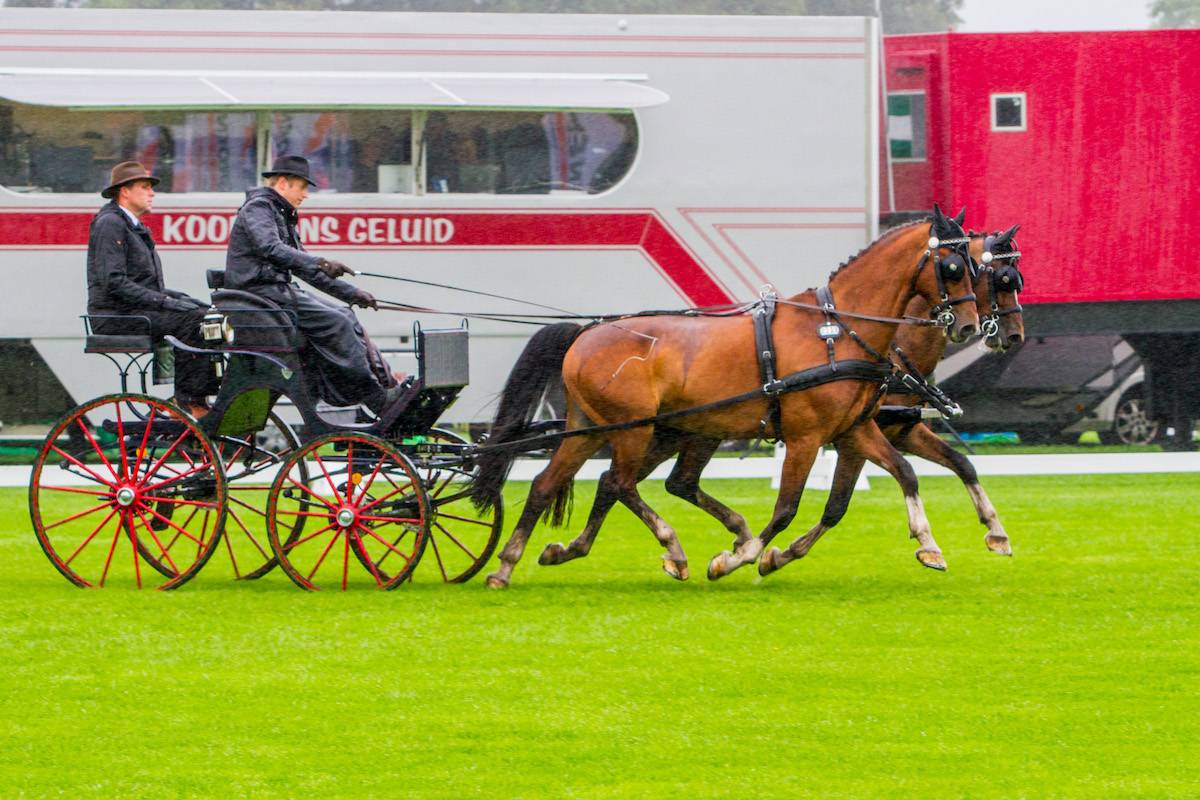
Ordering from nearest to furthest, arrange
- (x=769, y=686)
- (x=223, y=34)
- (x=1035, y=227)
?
(x=769, y=686) → (x=223, y=34) → (x=1035, y=227)

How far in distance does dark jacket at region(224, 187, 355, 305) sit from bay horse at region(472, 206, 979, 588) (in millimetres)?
1259

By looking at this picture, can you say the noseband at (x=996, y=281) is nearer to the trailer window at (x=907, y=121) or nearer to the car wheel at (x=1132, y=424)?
the trailer window at (x=907, y=121)

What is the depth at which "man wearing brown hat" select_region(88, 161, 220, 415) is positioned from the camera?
352 inches

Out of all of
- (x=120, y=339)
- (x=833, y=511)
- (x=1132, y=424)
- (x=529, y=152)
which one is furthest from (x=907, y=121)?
(x=120, y=339)

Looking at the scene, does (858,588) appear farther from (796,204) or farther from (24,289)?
(24,289)

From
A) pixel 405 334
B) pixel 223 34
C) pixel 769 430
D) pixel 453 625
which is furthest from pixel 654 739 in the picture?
pixel 223 34

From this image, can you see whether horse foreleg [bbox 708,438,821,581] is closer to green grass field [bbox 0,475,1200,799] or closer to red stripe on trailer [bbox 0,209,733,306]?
green grass field [bbox 0,475,1200,799]

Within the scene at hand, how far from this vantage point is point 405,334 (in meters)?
14.5

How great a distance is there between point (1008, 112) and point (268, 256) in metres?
8.90

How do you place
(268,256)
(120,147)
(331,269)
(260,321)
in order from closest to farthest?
(331,269), (268,256), (260,321), (120,147)

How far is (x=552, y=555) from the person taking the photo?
9.25m

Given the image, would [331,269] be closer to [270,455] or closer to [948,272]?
[270,455]

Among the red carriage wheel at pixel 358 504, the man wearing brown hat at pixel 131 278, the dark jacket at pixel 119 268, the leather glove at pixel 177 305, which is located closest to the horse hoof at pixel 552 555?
the red carriage wheel at pixel 358 504

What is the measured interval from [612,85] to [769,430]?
20.4 ft
